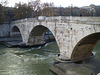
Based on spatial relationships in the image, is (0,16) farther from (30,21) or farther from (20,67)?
(20,67)

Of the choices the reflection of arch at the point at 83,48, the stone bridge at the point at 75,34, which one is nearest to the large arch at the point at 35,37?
the stone bridge at the point at 75,34

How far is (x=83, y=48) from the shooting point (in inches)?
391

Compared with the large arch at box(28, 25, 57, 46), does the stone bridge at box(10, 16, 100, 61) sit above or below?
above

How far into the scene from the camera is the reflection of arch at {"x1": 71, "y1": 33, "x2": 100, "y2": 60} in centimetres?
924

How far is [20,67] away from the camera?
10.6 metres

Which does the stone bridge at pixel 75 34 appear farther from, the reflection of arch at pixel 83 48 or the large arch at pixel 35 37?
the large arch at pixel 35 37

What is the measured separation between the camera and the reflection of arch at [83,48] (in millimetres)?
9243

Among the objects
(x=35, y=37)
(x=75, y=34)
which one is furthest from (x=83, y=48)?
(x=35, y=37)

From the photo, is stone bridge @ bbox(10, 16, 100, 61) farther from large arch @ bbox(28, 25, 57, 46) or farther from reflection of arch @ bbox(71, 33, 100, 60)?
large arch @ bbox(28, 25, 57, 46)

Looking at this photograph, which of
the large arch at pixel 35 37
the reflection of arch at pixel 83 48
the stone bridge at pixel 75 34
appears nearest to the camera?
the stone bridge at pixel 75 34

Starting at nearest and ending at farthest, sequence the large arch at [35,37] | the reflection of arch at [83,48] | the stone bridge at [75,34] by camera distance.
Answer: the stone bridge at [75,34] → the reflection of arch at [83,48] → the large arch at [35,37]

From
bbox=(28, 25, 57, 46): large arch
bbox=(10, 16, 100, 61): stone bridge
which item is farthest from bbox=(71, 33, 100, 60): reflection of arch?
bbox=(28, 25, 57, 46): large arch

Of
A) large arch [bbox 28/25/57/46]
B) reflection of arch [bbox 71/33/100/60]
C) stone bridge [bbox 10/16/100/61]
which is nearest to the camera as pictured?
stone bridge [bbox 10/16/100/61]

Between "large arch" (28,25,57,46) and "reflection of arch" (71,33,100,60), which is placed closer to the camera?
"reflection of arch" (71,33,100,60)
